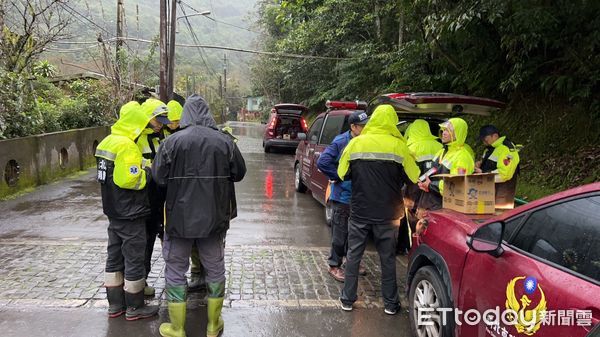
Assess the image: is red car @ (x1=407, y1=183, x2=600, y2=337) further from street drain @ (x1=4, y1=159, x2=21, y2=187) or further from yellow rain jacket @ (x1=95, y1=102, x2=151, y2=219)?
street drain @ (x1=4, y1=159, x2=21, y2=187)

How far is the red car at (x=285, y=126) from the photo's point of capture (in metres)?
17.4

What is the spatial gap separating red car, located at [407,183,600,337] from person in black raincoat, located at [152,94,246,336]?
1.61 metres

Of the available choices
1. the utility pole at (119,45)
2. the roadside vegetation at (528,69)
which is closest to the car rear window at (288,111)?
the roadside vegetation at (528,69)

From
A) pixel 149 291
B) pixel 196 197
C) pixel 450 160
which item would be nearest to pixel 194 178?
pixel 196 197

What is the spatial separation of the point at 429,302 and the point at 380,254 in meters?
0.86

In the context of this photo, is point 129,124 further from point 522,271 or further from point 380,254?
point 522,271

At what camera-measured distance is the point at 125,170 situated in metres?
3.62

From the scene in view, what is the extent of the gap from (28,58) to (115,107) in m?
4.42

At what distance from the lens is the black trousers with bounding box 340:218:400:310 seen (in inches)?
159

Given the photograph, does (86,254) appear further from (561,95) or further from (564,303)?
(561,95)

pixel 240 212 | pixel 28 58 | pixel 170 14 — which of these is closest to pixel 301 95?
pixel 170 14

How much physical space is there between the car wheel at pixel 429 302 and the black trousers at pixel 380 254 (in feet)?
1.54

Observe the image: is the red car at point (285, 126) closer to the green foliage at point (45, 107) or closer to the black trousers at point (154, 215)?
the green foliage at point (45, 107)

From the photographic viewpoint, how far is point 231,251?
223 inches
